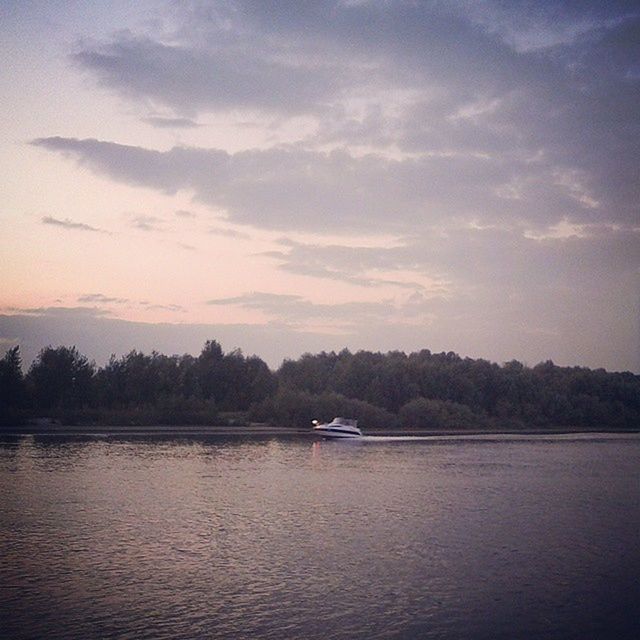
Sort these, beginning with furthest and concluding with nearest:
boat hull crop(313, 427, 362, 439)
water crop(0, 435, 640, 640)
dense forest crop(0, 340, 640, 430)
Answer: dense forest crop(0, 340, 640, 430) < boat hull crop(313, 427, 362, 439) < water crop(0, 435, 640, 640)

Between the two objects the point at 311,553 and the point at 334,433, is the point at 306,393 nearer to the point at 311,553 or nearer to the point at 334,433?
the point at 334,433

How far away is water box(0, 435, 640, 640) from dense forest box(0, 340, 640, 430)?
3599 cm

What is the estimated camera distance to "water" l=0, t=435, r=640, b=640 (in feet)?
46.3

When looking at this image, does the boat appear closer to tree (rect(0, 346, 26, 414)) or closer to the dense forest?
the dense forest

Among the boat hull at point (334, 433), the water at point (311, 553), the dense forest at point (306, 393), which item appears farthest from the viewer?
the dense forest at point (306, 393)

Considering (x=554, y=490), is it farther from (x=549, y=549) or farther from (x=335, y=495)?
(x=549, y=549)

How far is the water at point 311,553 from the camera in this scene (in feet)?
46.3

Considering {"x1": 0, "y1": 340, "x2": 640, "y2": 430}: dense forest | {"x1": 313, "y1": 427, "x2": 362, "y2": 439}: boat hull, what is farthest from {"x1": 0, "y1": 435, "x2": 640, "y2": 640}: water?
{"x1": 0, "y1": 340, "x2": 640, "y2": 430}: dense forest

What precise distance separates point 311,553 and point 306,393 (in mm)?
62173

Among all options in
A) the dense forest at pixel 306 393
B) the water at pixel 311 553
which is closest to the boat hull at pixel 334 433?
the dense forest at pixel 306 393

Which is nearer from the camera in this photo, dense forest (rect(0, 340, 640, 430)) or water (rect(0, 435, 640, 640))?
water (rect(0, 435, 640, 640))

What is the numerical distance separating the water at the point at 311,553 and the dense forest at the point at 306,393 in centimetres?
3599

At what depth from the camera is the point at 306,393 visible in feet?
268

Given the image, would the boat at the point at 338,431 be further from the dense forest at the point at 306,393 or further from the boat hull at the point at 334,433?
the dense forest at the point at 306,393
